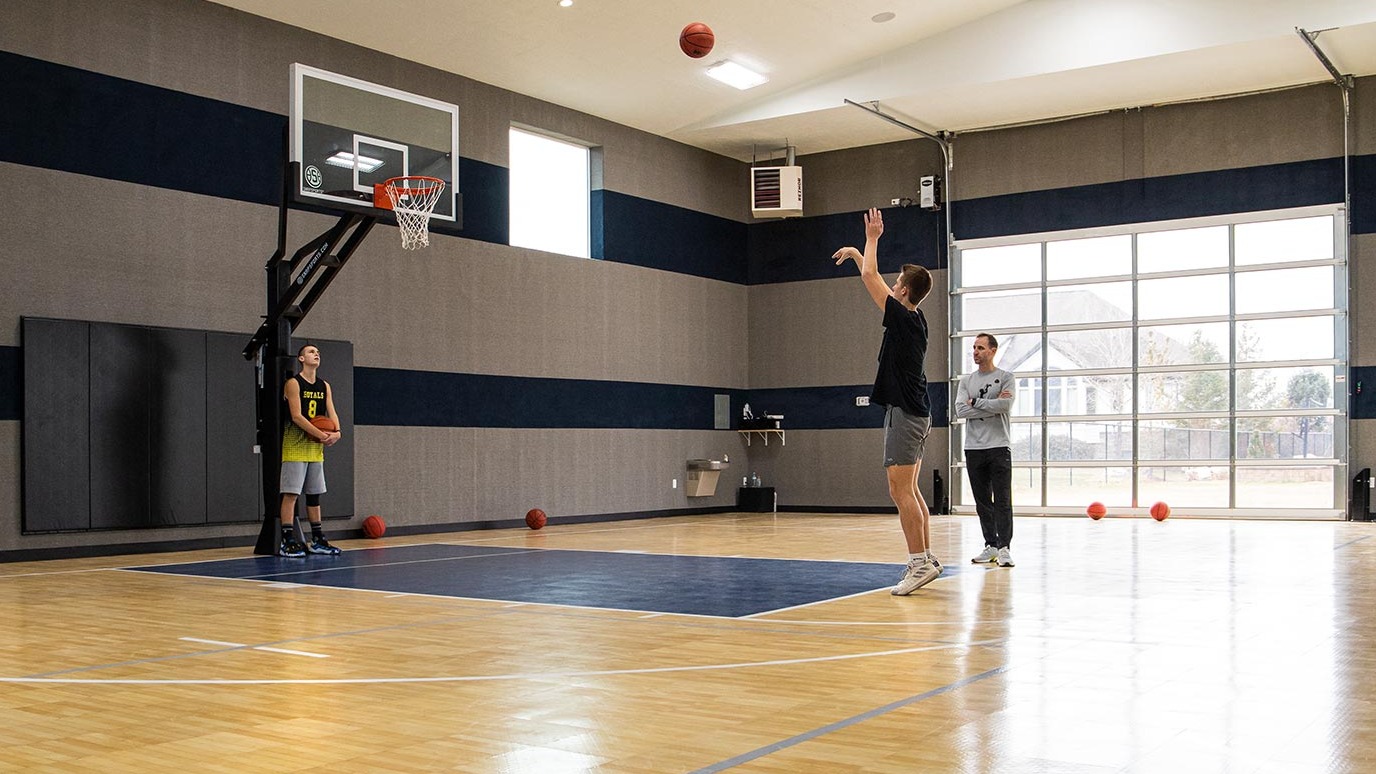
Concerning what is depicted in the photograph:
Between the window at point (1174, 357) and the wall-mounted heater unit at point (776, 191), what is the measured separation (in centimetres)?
237

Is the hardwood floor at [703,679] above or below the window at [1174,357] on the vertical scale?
below

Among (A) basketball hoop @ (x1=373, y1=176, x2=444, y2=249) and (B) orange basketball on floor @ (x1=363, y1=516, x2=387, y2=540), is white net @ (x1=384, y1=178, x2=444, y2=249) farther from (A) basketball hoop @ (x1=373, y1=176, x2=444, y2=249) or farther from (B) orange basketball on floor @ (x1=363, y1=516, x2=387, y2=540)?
(B) orange basketball on floor @ (x1=363, y1=516, x2=387, y2=540)

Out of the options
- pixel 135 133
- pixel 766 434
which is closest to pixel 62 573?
pixel 135 133

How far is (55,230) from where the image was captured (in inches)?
397

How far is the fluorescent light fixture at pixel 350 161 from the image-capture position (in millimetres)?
10224

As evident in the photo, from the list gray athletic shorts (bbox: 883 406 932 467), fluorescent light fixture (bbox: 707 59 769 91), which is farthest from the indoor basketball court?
fluorescent light fixture (bbox: 707 59 769 91)

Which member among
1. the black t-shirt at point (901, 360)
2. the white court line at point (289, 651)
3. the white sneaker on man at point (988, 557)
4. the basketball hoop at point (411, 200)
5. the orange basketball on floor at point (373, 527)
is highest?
the basketball hoop at point (411, 200)

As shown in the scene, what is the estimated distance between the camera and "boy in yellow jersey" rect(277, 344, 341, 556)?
993 cm

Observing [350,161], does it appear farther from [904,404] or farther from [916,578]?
[916,578]

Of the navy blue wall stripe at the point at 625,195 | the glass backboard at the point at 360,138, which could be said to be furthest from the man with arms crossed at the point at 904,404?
the navy blue wall stripe at the point at 625,195

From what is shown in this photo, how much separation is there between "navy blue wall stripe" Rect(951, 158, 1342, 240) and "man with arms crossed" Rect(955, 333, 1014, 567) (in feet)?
25.8

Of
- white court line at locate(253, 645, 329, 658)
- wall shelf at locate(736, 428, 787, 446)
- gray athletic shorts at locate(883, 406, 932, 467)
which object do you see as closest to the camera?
white court line at locate(253, 645, 329, 658)

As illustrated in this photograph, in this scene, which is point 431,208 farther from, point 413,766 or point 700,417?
point 413,766

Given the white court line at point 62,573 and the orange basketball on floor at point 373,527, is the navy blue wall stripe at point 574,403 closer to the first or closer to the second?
the orange basketball on floor at point 373,527
